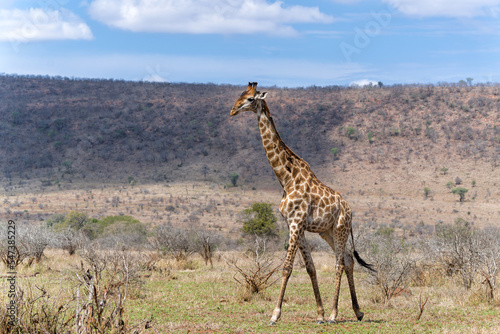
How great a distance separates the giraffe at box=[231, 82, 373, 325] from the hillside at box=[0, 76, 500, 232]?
31513mm

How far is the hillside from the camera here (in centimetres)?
4978

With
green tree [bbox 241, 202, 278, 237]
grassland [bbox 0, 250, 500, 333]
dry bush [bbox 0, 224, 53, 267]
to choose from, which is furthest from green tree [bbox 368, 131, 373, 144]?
dry bush [bbox 0, 224, 53, 267]

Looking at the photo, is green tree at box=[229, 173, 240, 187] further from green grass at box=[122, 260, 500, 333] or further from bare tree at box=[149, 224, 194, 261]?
green grass at box=[122, 260, 500, 333]

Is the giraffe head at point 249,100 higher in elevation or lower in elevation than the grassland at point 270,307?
higher

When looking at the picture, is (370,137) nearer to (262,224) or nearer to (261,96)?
(262,224)

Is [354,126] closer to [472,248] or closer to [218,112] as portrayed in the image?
[218,112]

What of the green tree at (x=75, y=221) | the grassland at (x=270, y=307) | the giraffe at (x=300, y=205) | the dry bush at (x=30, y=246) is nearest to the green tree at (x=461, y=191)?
the green tree at (x=75, y=221)

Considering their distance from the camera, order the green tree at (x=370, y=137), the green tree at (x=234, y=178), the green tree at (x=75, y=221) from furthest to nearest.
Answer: the green tree at (x=370, y=137) < the green tree at (x=234, y=178) < the green tree at (x=75, y=221)

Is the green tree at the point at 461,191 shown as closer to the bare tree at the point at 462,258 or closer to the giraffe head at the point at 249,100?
the bare tree at the point at 462,258

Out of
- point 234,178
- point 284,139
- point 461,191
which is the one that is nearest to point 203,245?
point 234,178

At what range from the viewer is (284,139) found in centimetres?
5819

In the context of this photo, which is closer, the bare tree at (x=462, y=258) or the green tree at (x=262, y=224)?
the bare tree at (x=462, y=258)

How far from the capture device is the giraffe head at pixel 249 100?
9195 mm

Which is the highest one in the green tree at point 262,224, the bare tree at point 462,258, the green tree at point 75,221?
the bare tree at point 462,258
